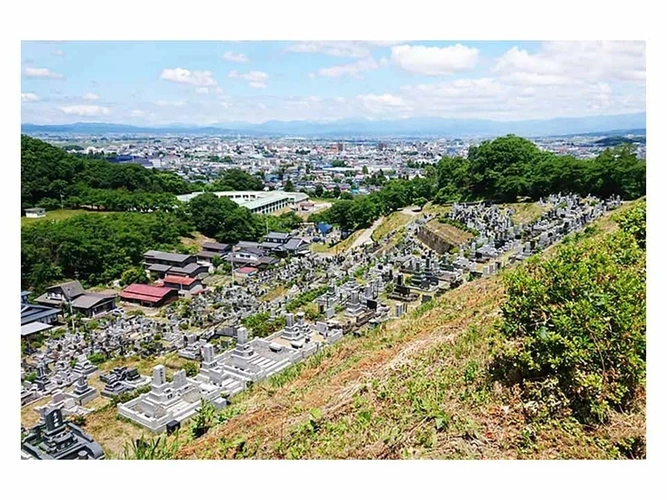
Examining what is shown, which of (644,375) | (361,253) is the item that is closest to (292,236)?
(361,253)

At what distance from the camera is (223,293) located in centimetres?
1964

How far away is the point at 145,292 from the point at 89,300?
226 centimetres

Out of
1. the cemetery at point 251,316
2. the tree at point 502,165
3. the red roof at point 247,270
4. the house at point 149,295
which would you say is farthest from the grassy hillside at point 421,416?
the tree at point 502,165

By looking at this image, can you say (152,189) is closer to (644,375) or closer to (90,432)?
(90,432)

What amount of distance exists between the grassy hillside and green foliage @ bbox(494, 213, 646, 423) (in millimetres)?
65

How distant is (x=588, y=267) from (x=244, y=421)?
3.82 metres

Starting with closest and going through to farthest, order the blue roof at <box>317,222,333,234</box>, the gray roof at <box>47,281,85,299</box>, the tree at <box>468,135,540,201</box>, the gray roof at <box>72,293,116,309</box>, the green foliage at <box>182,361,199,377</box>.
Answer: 1. the green foliage at <box>182,361,199,377</box>
2. the gray roof at <box>72,293,116,309</box>
3. the gray roof at <box>47,281,85,299</box>
4. the tree at <box>468,135,540,201</box>
5. the blue roof at <box>317,222,333,234</box>

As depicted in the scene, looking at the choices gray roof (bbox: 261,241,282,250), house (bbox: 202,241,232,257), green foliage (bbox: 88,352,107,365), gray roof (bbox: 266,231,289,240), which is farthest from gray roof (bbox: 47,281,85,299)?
gray roof (bbox: 266,231,289,240)

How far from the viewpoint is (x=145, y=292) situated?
856 inches

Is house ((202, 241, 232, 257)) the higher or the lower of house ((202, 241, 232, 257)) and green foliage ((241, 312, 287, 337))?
the higher

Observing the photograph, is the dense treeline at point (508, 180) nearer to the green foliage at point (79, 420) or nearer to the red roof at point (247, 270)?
the red roof at point (247, 270)

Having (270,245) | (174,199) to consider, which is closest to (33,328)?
(270,245)

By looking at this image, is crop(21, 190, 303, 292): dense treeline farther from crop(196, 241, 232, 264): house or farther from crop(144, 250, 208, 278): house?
crop(196, 241, 232, 264): house

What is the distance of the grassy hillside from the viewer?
4047 mm
